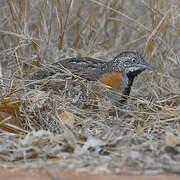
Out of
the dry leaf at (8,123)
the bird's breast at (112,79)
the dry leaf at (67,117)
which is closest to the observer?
the dry leaf at (8,123)

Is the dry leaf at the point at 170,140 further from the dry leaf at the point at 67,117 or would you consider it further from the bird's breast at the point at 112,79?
the bird's breast at the point at 112,79

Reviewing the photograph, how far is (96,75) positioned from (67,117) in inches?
42.4

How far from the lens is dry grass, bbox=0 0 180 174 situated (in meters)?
3.10

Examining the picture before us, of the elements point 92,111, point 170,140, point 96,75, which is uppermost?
point 96,75

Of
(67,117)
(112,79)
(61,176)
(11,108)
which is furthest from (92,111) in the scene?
(61,176)

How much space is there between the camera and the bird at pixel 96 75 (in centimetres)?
476

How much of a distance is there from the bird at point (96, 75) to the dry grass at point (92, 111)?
0.84 ft

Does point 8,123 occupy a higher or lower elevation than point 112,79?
lower

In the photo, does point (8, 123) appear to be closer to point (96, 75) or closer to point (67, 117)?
point (67, 117)

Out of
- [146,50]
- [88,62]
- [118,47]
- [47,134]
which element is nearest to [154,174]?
[47,134]

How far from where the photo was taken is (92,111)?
4562mm

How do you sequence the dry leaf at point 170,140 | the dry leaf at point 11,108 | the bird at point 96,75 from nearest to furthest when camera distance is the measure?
the dry leaf at point 170,140
the dry leaf at point 11,108
the bird at point 96,75

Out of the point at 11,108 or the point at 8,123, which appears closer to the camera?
the point at 8,123

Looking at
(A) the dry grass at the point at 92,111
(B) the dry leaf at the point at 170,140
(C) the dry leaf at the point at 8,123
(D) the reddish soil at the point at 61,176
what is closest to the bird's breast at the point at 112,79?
(A) the dry grass at the point at 92,111
